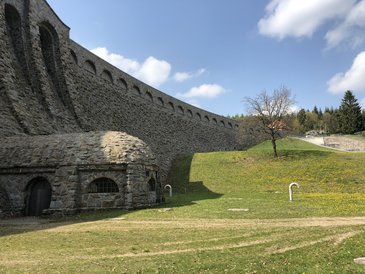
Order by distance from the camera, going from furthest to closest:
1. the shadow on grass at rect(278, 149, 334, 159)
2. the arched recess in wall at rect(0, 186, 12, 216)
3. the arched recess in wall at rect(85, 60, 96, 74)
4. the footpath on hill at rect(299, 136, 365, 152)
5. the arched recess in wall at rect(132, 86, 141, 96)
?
the footpath on hill at rect(299, 136, 365, 152)
the arched recess in wall at rect(132, 86, 141, 96)
the shadow on grass at rect(278, 149, 334, 159)
the arched recess in wall at rect(85, 60, 96, 74)
the arched recess in wall at rect(0, 186, 12, 216)

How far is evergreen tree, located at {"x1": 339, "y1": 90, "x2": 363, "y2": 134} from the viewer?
87375 millimetres

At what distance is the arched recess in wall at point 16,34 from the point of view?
29.9m

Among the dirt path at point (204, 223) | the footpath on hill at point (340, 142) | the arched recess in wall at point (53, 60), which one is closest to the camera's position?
the dirt path at point (204, 223)

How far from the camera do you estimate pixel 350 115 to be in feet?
291

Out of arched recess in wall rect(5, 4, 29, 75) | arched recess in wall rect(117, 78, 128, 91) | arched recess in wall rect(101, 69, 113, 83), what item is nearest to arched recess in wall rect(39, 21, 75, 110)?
arched recess in wall rect(5, 4, 29, 75)

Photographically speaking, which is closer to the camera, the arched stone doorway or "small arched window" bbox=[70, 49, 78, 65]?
the arched stone doorway

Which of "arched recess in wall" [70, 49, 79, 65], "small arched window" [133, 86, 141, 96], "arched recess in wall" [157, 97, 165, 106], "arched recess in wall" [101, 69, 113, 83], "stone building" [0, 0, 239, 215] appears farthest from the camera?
"arched recess in wall" [157, 97, 165, 106]

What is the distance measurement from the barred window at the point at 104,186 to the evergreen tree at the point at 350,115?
81161mm

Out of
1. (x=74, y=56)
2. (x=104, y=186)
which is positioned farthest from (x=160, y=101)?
(x=104, y=186)

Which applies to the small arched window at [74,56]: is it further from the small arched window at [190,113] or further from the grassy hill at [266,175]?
the small arched window at [190,113]

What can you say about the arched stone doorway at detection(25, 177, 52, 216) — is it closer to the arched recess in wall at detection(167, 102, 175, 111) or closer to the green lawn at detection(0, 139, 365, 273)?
the green lawn at detection(0, 139, 365, 273)

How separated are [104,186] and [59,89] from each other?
1628cm

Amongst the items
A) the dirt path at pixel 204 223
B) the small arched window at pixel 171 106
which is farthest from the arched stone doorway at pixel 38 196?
the small arched window at pixel 171 106

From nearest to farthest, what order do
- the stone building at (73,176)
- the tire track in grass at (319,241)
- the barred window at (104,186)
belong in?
the tire track in grass at (319,241) → the stone building at (73,176) → the barred window at (104,186)
